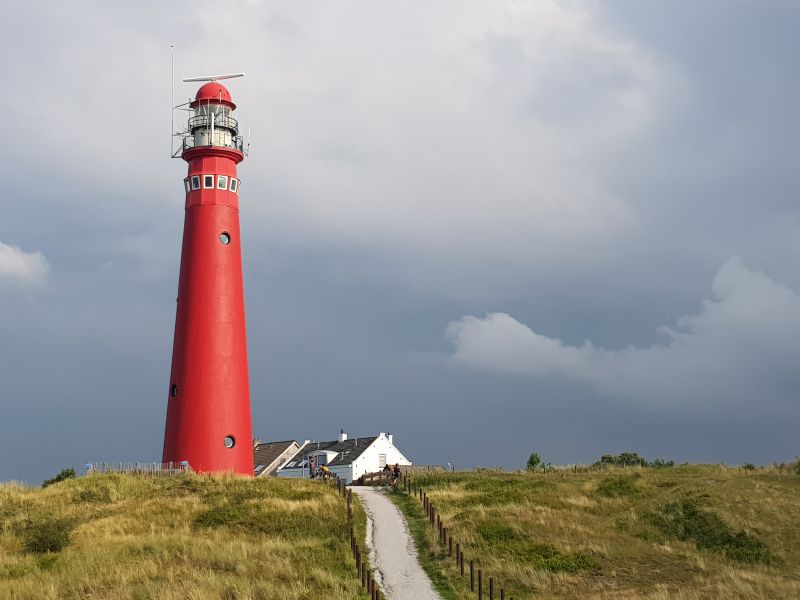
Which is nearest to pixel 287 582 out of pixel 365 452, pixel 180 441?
pixel 180 441

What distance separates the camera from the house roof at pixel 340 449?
3189 inches

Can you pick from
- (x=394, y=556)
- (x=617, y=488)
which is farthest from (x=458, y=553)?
(x=617, y=488)

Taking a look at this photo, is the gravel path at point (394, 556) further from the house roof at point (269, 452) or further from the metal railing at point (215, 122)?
the house roof at point (269, 452)

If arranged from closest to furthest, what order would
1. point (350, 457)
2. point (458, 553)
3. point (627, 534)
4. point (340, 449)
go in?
point (458, 553) < point (627, 534) < point (350, 457) < point (340, 449)

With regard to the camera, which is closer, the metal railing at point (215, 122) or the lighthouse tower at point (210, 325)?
the lighthouse tower at point (210, 325)

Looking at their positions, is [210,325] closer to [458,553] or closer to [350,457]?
[458,553]

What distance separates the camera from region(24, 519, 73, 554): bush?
30359mm

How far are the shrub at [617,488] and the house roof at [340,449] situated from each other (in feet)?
127

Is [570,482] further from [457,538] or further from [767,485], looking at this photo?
[457,538]

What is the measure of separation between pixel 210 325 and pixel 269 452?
159ft

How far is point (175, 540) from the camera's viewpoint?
29812mm

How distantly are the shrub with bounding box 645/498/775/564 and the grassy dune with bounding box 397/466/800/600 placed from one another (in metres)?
0.04

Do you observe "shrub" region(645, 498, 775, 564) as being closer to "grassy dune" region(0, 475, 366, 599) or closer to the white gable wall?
"grassy dune" region(0, 475, 366, 599)

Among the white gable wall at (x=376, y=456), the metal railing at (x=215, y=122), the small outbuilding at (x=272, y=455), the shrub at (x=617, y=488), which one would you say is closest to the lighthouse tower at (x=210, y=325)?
the metal railing at (x=215, y=122)
